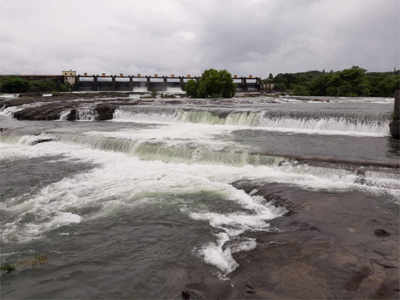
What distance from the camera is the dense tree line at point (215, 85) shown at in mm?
44281

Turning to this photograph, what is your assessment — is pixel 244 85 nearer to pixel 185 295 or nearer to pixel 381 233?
pixel 381 233

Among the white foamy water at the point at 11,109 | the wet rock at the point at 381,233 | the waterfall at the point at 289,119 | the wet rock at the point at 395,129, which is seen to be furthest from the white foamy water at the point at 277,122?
the white foamy water at the point at 11,109

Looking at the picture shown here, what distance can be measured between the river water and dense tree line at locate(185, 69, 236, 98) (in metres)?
28.9

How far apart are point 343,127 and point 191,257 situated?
14.5m

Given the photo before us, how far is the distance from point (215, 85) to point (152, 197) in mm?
37987

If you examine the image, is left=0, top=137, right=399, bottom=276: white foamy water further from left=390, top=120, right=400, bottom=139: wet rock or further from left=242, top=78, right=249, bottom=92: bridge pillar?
left=242, top=78, right=249, bottom=92: bridge pillar

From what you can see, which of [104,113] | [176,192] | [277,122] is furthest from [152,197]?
[104,113]

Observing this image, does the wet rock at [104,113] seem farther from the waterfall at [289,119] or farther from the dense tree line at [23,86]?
the dense tree line at [23,86]

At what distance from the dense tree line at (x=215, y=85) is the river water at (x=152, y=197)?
28.9 m

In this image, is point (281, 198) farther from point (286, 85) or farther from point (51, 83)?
point (286, 85)

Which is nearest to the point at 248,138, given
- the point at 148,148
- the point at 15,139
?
the point at 148,148

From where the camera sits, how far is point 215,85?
4466cm

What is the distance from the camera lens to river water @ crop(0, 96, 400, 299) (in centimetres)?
496

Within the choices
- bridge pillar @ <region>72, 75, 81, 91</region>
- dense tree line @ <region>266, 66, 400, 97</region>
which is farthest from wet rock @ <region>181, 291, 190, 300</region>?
bridge pillar @ <region>72, 75, 81, 91</region>
